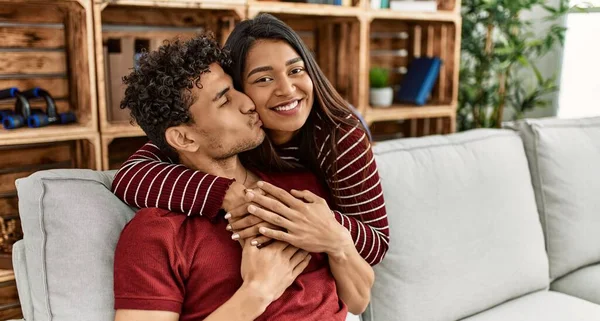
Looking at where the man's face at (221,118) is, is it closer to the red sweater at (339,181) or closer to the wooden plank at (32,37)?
the red sweater at (339,181)

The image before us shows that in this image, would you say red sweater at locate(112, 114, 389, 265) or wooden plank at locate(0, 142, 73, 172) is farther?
wooden plank at locate(0, 142, 73, 172)

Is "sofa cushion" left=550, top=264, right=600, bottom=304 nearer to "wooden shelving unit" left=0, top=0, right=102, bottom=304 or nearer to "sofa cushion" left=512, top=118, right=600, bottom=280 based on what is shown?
"sofa cushion" left=512, top=118, right=600, bottom=280

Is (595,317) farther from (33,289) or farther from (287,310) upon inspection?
(33,289)

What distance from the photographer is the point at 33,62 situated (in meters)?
2.23

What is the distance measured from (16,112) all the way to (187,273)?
1.24m

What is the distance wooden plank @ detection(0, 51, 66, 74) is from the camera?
7.13 feet

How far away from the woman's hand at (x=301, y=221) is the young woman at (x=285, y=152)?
0.15 feet

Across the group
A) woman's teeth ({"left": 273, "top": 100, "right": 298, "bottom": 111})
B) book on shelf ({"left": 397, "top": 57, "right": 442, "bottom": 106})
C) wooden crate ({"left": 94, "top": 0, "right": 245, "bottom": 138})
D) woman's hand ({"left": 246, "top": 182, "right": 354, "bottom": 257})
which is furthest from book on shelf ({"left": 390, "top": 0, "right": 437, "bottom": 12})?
woman's hand ({"left": 246, "top": 182, "right": 354, "bottom": 257})

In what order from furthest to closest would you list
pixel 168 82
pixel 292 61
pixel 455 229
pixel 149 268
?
1. pixel 455 229
2. pixel 292 61
3. pixel 168 82
4. pixel 149 268

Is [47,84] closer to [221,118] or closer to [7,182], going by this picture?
[7,182]

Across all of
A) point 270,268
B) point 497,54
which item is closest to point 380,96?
point 497,54

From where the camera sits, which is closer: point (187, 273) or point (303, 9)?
point (187, 273)

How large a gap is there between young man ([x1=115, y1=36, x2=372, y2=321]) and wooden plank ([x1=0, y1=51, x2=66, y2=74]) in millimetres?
1175

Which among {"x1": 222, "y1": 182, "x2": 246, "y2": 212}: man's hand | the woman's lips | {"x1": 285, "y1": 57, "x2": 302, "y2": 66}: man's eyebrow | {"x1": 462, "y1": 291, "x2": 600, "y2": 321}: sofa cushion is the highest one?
{"x1": 285, "y1": 57, "x2": 302, "y2": 66}: man's eyebrow
